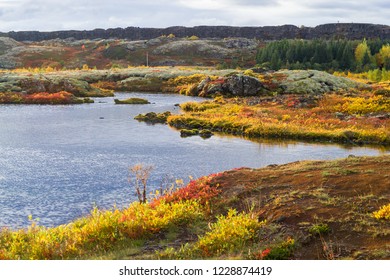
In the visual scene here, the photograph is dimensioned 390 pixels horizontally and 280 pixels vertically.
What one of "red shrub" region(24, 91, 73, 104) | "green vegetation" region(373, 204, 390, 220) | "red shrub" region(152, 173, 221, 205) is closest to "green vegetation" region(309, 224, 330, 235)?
"green vegetation" region(373, 204, 390, 220)

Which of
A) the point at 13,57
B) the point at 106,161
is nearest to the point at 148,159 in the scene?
the point at 106,161

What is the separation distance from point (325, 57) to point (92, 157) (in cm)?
13210

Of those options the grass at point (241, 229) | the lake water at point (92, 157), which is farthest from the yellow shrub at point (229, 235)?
the lake water at point (92, 157)

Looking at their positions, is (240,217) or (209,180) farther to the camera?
(209,180)

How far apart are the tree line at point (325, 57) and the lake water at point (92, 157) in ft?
337

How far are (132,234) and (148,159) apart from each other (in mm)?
20051

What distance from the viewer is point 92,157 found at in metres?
36.4

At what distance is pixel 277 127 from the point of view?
48.8m

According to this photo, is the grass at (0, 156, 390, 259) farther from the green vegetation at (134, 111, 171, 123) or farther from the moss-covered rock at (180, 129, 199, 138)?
the green vegetation at (134, 111, 171, 123)

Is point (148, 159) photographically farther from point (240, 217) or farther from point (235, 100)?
point (235, 100)

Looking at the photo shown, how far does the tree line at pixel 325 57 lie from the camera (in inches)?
5876

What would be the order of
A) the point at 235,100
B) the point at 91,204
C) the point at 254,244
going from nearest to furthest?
the point at 254,244
the point at 91,204
the point at 235,100

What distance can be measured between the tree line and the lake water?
10267cm

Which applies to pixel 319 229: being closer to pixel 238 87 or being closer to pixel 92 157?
pixel 92 157
